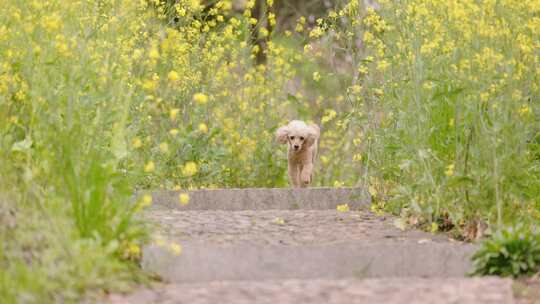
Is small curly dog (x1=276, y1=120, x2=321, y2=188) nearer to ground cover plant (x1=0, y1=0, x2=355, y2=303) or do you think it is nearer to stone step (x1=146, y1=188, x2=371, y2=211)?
ground cover plant (x1=0, y1=0, x2=355, y2=303)

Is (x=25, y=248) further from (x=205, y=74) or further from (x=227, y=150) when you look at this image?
(x=205, y=74)

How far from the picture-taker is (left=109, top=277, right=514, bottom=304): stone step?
14.3ft

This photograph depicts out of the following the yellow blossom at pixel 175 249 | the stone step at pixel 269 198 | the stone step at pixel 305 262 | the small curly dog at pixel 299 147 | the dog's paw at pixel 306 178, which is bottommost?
the stone step at pixel 305 262

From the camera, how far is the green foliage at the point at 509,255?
17.2ft

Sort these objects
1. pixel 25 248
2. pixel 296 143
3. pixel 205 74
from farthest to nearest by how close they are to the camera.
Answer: pixel 205 74, pixel 296 143, pixel 25 248

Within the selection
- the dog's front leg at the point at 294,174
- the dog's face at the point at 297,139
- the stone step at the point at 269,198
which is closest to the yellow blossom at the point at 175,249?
the stone step at the point at 269,198

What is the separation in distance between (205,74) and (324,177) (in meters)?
1.88

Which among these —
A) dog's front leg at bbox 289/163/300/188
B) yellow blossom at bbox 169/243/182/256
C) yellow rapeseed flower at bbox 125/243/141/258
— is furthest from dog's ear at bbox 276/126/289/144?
yellow rapeseed flower at bbox 125/243/141/258

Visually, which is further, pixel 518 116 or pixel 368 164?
pixel 368 164

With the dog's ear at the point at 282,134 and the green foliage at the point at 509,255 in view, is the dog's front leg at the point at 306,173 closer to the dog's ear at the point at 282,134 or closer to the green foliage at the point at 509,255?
the dog's ear at the point at 282,134

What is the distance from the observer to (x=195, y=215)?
7.21 metres

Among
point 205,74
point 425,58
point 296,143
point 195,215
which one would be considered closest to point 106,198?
point 195,215

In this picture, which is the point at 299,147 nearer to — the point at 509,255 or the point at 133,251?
the point at 509,255

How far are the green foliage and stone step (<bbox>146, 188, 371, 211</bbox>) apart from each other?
9.99 ft
